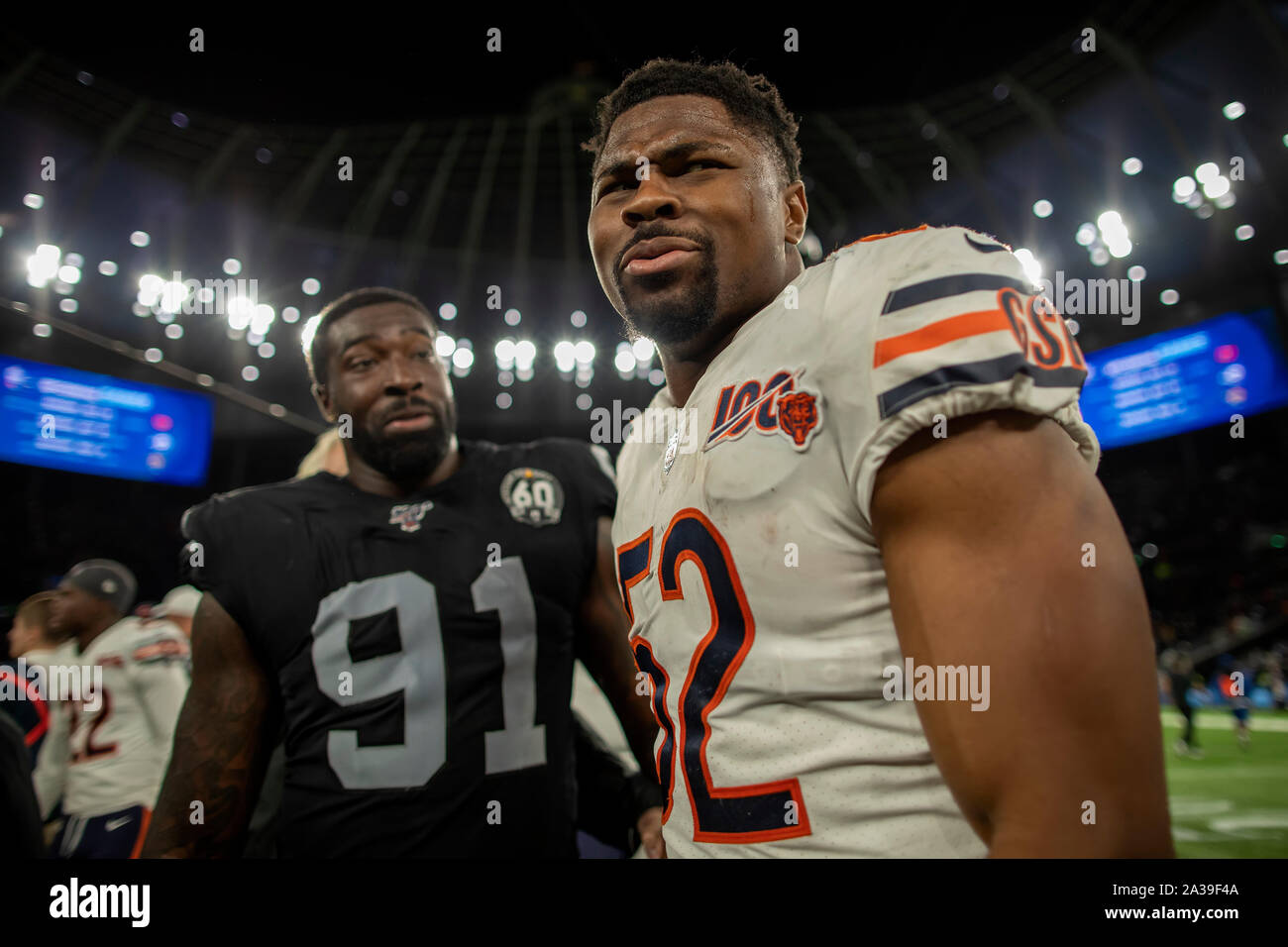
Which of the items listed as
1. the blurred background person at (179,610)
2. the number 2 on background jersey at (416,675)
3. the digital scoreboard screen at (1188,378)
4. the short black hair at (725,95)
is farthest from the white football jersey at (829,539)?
the digital scoreboard screen at (1188,378)

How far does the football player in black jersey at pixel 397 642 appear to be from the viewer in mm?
1883

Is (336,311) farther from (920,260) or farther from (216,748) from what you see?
(920,260)

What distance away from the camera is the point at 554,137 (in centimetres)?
1308

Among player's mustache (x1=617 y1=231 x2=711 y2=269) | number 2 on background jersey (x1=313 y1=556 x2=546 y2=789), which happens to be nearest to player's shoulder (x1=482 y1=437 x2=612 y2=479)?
number 2 on background jersey (x1=313 y1=556 x2=546 y2=789)

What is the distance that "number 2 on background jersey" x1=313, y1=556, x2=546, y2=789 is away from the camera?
189cm

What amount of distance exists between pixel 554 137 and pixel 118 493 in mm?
10097

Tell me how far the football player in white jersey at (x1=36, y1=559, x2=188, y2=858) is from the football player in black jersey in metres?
2.12

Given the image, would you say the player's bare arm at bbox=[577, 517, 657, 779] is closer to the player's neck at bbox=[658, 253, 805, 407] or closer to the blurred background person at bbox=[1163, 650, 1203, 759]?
the player's neck at bbox=[658, 253, 805, 407]

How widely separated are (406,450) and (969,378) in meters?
1.75

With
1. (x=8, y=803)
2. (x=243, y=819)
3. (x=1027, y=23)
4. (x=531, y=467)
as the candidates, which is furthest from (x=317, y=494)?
(x=1027, y=23)

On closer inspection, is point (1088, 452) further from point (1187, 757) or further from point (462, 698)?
point (1187, 757)

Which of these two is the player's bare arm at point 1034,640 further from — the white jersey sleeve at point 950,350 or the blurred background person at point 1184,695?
the blurred background person at point 1184,695

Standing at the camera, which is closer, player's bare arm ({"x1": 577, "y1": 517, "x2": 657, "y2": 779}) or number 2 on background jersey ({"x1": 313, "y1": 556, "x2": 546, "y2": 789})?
number 2 on background jersey ({"x1": 313, "y1": 556, "x2": 546, "y2": 789})

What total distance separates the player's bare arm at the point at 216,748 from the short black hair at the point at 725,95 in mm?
1601
